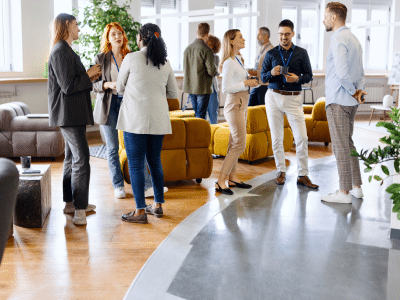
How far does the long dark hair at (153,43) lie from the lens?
325 cm

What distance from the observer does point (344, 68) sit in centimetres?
384

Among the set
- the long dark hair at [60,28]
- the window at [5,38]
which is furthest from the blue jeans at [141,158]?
the window at [5,38]

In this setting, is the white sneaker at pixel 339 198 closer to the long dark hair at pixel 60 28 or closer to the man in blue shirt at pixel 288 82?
the man in blue shirt at pixel 288 82

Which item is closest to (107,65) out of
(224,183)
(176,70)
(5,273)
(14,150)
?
(224,183)

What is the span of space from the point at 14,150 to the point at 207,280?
4058 mm

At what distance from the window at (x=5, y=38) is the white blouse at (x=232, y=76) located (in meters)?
4.79

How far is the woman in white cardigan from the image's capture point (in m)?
3.29

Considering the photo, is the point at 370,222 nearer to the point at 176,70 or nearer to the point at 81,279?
the point at 81,279

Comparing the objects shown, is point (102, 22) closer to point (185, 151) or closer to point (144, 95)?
point (185, 151)

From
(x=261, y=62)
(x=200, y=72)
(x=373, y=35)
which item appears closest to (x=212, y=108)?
(x=200, y=72)

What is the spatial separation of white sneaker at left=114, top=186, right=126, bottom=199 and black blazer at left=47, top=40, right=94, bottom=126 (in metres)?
1.07

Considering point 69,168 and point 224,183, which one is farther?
point 224,183

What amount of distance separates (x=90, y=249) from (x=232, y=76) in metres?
1.99

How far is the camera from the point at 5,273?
2.69 m
